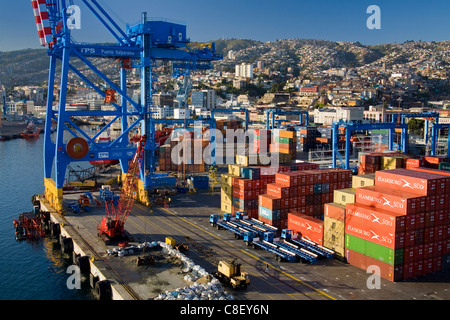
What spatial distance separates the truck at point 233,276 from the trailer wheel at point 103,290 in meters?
4.92

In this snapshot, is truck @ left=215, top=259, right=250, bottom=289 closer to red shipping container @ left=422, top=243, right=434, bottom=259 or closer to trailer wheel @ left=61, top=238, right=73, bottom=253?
red shipping container @ left=422, top=243, right=434, bottom=259

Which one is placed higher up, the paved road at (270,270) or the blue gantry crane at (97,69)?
the blue gantry crane at (97,69)

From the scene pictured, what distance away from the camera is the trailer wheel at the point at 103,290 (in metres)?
20.2

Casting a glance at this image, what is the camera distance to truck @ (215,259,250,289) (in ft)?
64.7

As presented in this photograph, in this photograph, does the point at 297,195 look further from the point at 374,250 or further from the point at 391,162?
the point at 391,162

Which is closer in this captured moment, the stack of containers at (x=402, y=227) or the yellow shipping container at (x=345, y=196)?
the stack of containers at (x=402, y=227)

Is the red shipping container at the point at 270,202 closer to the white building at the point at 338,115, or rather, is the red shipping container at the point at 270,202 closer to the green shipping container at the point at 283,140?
the green shipping container at the point at 283,140

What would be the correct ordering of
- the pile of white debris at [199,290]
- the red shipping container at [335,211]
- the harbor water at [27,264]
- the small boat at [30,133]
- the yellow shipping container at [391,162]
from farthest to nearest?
the small boat at [30,133], the yellow shipping container at [391,162], the red shipping container at [335,211], the harbor water at [27,264], the pile of white debris at [199,290]

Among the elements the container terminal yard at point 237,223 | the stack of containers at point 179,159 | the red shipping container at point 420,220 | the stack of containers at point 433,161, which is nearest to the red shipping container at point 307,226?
the container terminal yard at point 237,223

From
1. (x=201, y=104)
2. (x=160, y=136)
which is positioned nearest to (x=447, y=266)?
(x=160, y=136)

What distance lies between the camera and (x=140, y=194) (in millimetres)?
37094

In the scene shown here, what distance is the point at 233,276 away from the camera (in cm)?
2022

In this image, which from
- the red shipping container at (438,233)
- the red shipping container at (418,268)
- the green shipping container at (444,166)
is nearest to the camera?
the red shipping container at (418,268)

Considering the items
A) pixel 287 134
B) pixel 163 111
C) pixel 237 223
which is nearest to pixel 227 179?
pixel 237 223
